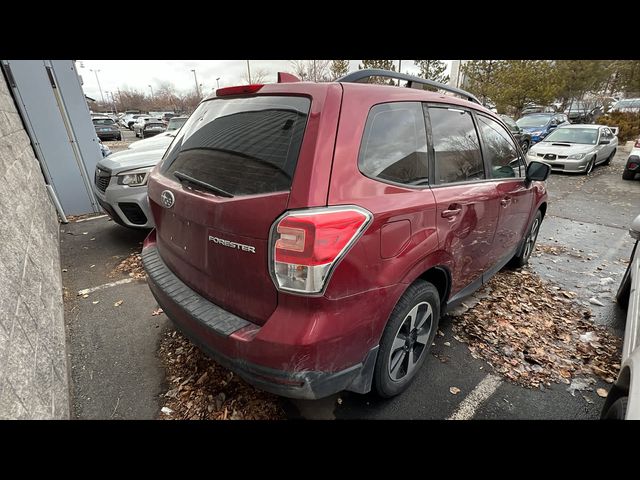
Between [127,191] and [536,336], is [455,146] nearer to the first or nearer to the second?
[536,336]

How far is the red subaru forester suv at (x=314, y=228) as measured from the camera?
4.98 feet

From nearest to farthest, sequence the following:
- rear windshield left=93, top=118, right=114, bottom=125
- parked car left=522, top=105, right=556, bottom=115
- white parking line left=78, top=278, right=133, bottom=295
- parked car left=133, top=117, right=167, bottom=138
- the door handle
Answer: the door handle → white parking line left=78, top=278, right=133, bottom=295 → rear windshield left=93, top=118, right=114, bottom=125 → parked car left=133, top=117, right=167, bottom=138 → parked car left=522, top=105, right=556, bottom=115

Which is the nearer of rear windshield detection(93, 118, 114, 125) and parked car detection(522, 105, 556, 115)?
rear windshield detection(93, 118, 114, 125)

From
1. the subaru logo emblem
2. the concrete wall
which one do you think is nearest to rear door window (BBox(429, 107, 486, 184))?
the subaru logo emblem

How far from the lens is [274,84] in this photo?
191 cm

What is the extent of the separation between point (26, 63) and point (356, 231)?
621 cm

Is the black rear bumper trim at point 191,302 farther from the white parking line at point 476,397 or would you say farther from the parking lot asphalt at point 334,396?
the white parking line at point 476,397

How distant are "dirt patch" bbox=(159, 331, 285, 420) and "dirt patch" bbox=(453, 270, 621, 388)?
5.82 feet

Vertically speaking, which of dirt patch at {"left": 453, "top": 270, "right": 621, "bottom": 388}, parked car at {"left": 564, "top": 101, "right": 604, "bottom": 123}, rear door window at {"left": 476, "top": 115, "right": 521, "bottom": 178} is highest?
rear door window at {"left": 476, "top": 115, "right": 521, "bottom": 178}

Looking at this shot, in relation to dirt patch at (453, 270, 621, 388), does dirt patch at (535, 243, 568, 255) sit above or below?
below

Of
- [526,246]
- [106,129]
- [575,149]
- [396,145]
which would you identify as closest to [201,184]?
[396,145]

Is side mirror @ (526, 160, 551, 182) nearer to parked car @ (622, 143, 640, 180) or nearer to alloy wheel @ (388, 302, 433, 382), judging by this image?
alloy wheel @ (388, 302, 433, 382)

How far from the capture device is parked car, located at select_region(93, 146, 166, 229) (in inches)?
167

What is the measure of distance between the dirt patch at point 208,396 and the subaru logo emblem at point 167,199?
1.25 metres
